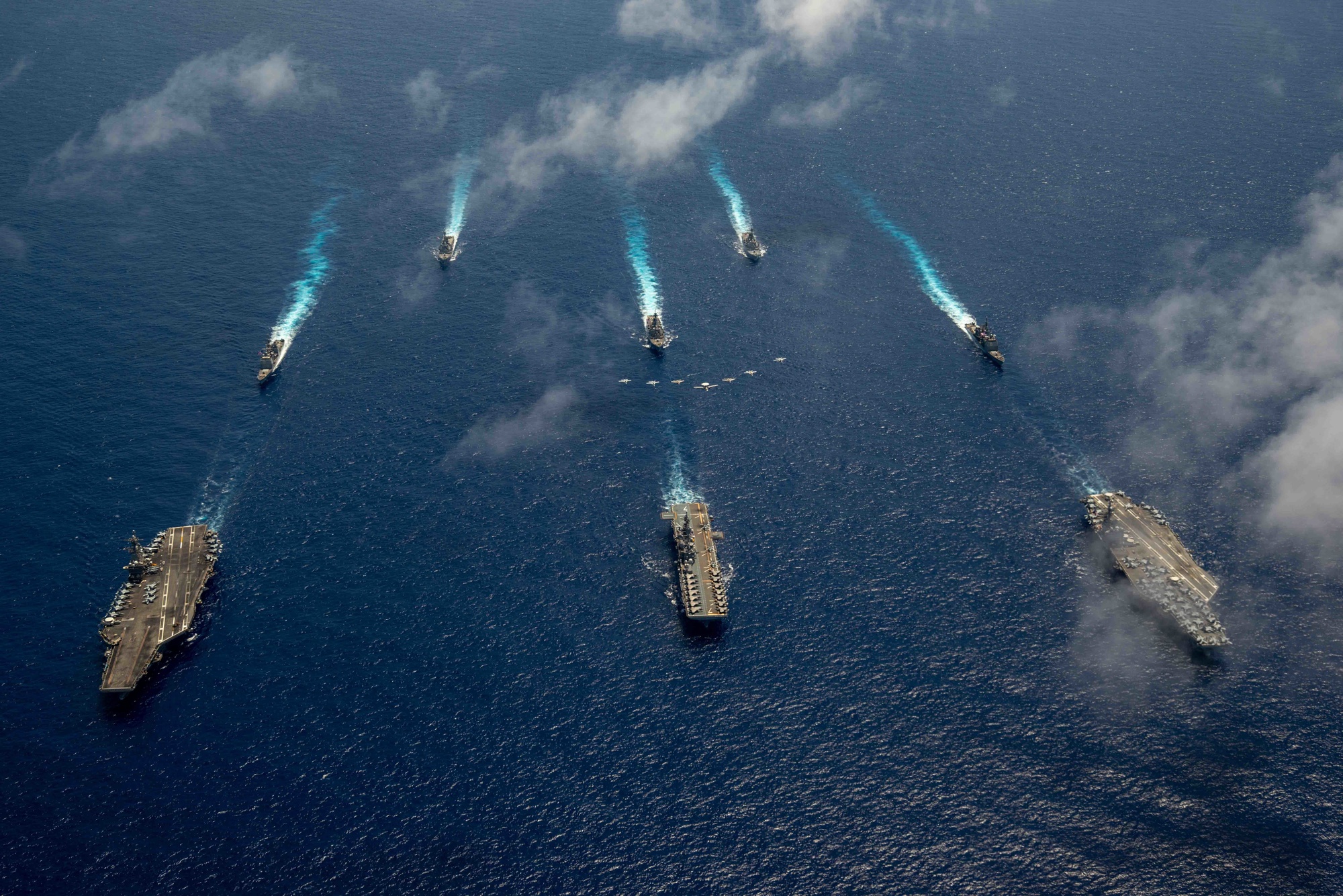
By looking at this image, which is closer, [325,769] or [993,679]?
[325,769]

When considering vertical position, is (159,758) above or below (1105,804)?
above

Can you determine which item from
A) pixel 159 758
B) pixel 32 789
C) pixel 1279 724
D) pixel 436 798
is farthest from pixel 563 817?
pixel 1279 724

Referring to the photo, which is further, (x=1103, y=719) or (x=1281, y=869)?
(x=1103, y=719)

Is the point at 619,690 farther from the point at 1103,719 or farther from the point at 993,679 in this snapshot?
the point at 1103,719

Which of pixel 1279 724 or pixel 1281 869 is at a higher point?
pixel 1279 724

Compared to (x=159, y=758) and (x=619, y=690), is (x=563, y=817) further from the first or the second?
(x=159, y=758)

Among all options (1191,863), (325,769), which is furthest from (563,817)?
(1191,863)

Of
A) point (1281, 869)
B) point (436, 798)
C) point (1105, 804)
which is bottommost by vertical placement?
point (1281, 869)

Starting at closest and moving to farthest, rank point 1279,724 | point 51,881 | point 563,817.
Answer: point 51,881, point 563,817, point 1279,724

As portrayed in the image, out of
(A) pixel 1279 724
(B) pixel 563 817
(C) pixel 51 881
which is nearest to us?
(C) pixel 51 881
